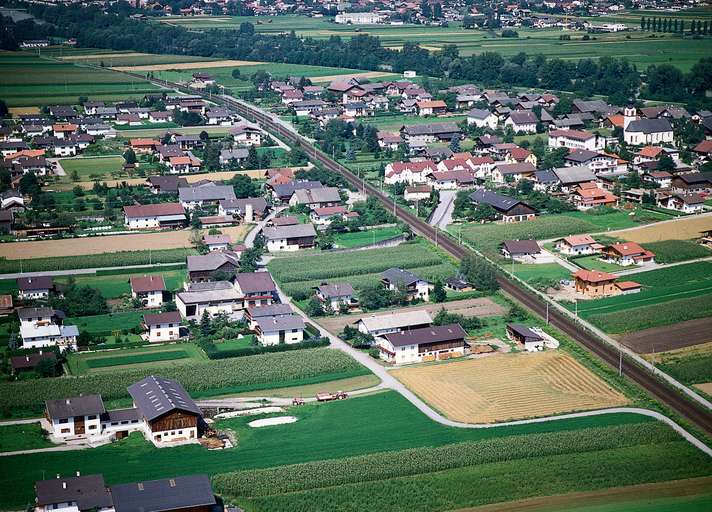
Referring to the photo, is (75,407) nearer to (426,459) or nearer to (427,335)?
(426,459)

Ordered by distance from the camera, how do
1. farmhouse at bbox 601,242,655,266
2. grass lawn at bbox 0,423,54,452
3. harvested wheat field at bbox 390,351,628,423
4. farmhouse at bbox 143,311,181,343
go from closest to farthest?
grass lawn at bbox 0,423,54,452
harvested wheat field at bbox 390,351,628,423
farmhouse at bbox 143,311,181,343
farmhouse at bbox 601,242,655,266

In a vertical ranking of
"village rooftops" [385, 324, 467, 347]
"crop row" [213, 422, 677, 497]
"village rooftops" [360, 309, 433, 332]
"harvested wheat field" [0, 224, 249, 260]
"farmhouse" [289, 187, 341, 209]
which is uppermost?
"farmhouse" [289, 187, 341, 209]

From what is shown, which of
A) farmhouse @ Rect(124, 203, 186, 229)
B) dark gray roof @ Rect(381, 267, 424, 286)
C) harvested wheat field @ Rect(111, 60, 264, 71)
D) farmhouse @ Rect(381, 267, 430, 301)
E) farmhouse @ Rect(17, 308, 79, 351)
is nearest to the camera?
farmhouse @ Rect(17, 308, 79, 351)

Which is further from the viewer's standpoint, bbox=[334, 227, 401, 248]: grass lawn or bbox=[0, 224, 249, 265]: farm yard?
bbox=[334, 227, 401, 248]: grass lawn

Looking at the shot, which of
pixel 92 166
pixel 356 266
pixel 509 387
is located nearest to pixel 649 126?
pixel 356 266

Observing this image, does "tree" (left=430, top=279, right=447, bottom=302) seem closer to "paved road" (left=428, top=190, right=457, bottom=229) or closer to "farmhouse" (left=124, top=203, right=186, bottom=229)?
"paved road" (left=428, top=190, right=457, bottom=229)

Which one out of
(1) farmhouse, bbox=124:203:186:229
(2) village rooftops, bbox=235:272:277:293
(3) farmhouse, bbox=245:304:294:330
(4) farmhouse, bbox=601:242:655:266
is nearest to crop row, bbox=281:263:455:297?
(2) village rooftops, bbox=235:272:277:293

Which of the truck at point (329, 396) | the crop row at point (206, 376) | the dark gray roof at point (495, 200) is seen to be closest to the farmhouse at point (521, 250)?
the dark gray roof at point (495, 200)

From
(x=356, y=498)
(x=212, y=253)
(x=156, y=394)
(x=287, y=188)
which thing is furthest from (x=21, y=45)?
(x=356, y=498)

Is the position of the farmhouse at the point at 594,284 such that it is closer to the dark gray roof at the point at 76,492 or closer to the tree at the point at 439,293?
the tree at the point at 439,293
